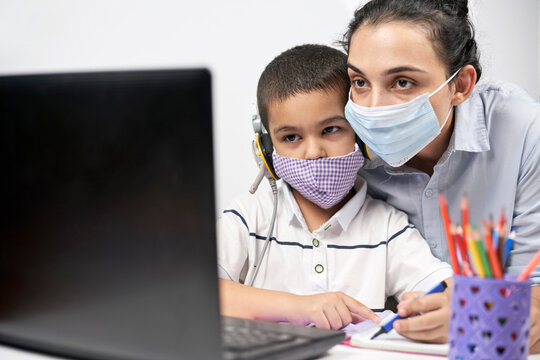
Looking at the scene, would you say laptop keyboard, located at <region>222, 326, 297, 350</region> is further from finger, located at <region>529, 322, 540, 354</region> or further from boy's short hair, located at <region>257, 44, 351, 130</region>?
boy's short hair, located at <region>257, 44, 351, 130</region>

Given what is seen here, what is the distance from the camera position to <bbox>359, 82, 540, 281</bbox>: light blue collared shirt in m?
1.18

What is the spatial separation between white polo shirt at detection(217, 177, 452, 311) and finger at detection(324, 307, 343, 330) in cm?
27

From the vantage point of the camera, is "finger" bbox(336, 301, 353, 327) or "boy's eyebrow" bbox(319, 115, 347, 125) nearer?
"finger" bbox(336, 301, 353, 327)

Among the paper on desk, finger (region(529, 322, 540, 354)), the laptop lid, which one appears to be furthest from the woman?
the laptop lid

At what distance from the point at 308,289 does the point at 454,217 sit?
0.36 metres

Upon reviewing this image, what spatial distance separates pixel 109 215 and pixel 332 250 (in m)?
0.77

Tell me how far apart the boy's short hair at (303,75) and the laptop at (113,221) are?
0.72 meters

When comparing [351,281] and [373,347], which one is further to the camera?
[351,281]

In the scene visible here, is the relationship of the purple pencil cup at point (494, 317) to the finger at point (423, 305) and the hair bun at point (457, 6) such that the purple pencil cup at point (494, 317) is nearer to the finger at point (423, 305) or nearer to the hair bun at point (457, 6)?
the finger at point (423, 305)

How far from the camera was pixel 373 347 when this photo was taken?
747 millimetres

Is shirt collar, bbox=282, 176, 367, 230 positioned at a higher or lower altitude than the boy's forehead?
lower

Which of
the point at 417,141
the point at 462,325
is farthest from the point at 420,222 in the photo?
the point at 462,325

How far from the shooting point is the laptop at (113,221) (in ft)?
1.59

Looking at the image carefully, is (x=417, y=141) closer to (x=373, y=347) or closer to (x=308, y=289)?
(x=308, y=289)
